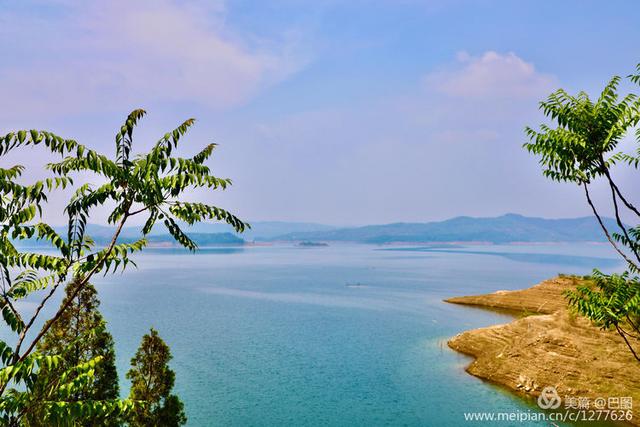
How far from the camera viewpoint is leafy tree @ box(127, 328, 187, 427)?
25.1m

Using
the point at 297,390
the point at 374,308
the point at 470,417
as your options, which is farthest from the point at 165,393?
the point at 374,308

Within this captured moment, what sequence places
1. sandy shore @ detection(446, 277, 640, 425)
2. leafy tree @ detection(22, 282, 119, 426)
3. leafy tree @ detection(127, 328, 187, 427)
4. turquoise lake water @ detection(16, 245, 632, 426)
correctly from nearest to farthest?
leafy tree @ detection(22, 282, 119, 426) → leafy tree @ detection(127, 328, 187, 427) → turquoise lake water @ detection(16, 245, 632, 426) → sandy shore @ detection(446, 277, 640, 425)

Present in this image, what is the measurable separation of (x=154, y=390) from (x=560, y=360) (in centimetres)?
3830

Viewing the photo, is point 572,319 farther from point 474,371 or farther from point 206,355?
point 206,355

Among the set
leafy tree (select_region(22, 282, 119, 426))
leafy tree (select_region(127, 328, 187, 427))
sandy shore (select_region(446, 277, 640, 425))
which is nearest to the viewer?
A: leafy tree (select_region(22, 282, 119, 426))

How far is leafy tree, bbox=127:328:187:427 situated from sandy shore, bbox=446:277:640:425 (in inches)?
1340

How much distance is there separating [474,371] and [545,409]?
10.2 metres

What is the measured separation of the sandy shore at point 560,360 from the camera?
37.1m

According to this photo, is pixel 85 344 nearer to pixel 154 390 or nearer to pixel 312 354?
pixel 154 390

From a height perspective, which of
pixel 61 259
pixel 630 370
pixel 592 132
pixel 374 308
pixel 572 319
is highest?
pixel 592 132

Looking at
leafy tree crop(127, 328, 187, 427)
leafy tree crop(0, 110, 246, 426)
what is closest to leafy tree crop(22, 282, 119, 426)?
leafy tree crop(127, 328, 187, 427)

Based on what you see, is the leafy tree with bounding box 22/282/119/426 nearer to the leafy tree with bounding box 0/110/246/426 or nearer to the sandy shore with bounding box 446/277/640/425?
the leafy tree with bounding box 0/110/246/426

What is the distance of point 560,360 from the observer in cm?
4053

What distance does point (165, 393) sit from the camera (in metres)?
26.6
